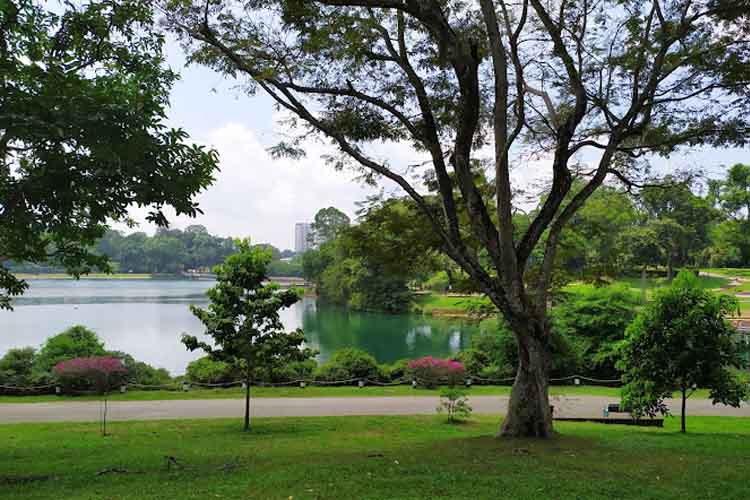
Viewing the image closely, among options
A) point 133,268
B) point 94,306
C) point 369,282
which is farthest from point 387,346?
point 133,268

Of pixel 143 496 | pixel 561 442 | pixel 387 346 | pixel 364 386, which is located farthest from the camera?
pixel 387 346

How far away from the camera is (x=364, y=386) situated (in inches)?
825

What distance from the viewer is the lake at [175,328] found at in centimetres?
3294

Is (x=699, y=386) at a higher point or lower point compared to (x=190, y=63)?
lower

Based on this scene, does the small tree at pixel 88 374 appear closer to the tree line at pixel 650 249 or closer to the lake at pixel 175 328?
the lake at pixel 175 328

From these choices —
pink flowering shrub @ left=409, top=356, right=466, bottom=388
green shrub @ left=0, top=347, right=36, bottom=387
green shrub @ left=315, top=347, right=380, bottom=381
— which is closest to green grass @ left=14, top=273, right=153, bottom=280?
green shrub @ left=0, top=347, right=36, bottom=387

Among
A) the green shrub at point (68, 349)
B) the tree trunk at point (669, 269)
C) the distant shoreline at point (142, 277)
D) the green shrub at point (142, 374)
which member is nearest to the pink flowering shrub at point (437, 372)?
the green shrub at point (142, 374)

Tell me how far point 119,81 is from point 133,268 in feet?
392

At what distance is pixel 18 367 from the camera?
19500mm

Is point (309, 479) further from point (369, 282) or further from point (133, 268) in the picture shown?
point (133, 268)

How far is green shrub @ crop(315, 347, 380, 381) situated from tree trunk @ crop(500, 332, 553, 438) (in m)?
11.8

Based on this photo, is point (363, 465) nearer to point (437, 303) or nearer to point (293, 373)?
point (293, 373)

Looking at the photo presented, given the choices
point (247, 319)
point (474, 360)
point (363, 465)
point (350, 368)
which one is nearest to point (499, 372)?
point (474, 360)

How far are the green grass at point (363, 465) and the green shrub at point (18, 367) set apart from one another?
6.77 m
